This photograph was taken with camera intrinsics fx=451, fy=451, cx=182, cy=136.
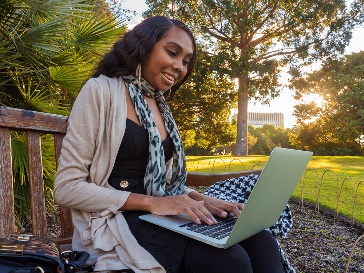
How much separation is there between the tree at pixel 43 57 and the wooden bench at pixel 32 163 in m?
1.59

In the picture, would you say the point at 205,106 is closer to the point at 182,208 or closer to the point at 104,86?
the point at 104,86

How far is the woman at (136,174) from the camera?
1.44 m

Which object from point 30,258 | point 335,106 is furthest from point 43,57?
point 335,106

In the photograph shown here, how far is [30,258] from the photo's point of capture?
1.21 meters

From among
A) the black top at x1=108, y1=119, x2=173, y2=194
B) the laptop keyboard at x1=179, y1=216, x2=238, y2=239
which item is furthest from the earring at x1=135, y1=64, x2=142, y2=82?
the laptop keyboard at x1=179, y1=216, x2=238, y2=239

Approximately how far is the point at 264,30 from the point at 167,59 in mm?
17219

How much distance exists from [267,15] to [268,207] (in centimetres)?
1775

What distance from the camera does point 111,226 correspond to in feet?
4.99

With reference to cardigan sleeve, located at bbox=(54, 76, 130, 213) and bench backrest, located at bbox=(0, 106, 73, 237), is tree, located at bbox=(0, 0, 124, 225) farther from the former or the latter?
cardigan sleeve, located at bbox=(54, 76, 130, 213)

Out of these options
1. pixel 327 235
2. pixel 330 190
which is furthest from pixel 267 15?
pixel 327 235

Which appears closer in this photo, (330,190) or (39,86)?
(39,86)

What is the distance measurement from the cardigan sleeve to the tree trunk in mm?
15470

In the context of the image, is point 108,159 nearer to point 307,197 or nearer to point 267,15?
point 307,197

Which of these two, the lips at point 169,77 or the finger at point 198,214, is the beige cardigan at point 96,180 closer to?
the finger at point 198,214
